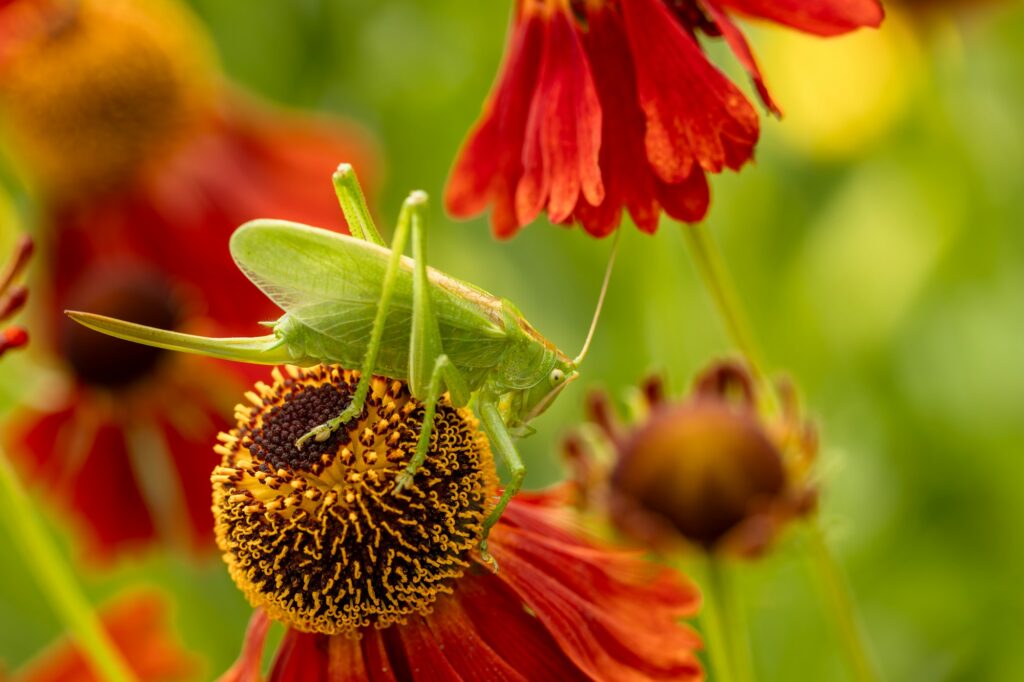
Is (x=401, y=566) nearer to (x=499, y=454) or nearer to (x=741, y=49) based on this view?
(x=499, y=454)

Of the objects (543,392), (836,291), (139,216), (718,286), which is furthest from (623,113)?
(139,216)

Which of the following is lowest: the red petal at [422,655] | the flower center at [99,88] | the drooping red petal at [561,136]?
the red petal at [422,655]

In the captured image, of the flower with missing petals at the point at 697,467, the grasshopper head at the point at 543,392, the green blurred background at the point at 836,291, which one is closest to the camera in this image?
the grasshopper head at the point at 543,392

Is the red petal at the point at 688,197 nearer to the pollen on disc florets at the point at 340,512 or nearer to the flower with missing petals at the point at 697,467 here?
the pollen on disc florets at the point at 340,512

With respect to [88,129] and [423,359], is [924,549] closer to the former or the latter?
[423,359]

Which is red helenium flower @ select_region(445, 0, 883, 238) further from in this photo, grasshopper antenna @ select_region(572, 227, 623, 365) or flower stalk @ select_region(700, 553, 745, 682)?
flower stalk @ select_region(700, 553, 745, 682)

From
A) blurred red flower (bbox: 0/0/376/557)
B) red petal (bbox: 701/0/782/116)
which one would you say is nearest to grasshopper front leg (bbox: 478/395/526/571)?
red petal (bbox: 701/0/782/116)

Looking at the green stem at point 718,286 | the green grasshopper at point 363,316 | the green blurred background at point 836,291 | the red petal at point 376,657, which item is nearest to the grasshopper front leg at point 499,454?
the green grasshopper at point 363,316
